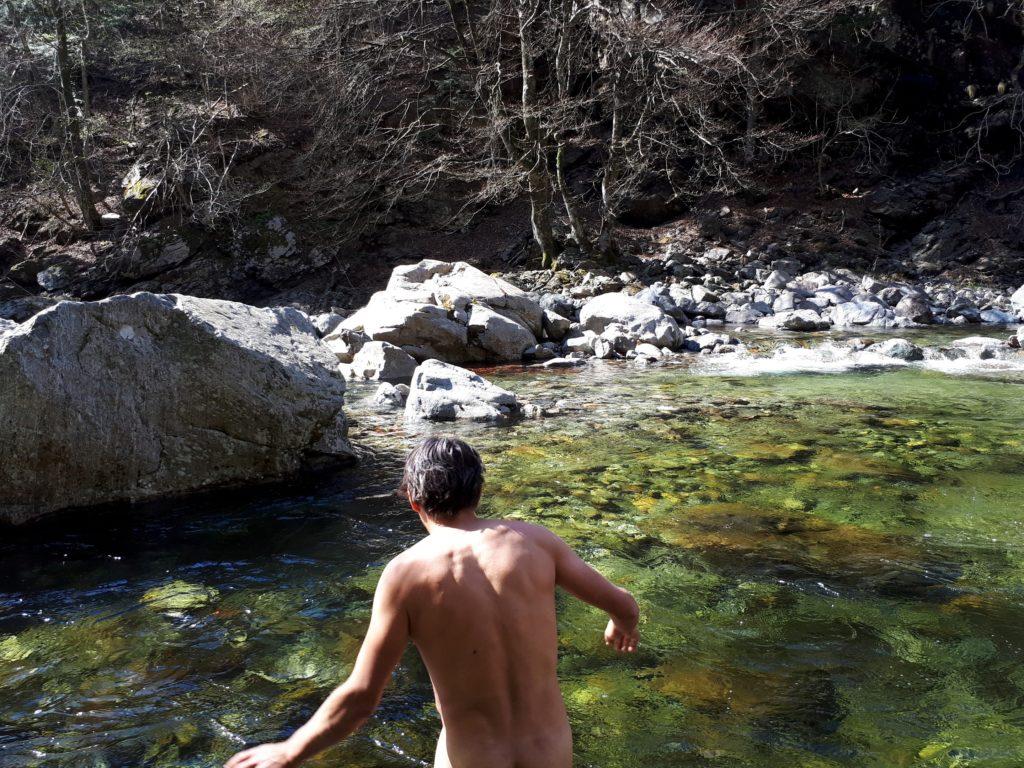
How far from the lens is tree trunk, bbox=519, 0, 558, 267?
57.8 ft

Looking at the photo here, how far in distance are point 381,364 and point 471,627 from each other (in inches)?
373

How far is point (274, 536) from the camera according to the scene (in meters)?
5.38

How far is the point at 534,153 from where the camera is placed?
1839 centimetres

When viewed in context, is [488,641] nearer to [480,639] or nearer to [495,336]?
[480,639]

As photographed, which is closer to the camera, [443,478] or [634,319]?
[443,478]

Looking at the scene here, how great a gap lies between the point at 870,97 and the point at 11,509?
24.4 m

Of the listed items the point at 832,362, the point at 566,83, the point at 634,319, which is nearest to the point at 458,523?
the point at 832,362

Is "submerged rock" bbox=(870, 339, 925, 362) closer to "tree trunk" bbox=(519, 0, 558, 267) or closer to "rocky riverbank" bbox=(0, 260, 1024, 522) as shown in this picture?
"rocky riverbank" bbox=(0, 260, 1024, 522)

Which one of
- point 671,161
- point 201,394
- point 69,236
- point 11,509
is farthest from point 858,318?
point 69,236

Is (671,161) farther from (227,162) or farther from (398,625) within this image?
(398,625)

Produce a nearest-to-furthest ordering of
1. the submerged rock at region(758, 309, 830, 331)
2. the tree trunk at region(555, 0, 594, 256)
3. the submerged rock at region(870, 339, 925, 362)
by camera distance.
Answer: the submerged rock at region(870, 339, 925, 362) → the submerged rock at region(758, 309, 830, 331) → the tree trunk at region(555, 0, 594, 256)

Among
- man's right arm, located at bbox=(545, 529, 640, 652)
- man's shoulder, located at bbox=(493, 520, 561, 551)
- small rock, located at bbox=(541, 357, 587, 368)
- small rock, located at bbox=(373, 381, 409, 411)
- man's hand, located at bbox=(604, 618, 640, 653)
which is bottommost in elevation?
small rock, located at bbox=(541, 357, 587, 368)

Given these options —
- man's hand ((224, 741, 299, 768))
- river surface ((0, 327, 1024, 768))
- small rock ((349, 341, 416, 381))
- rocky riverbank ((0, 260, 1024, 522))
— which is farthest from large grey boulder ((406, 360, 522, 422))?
man's hand ((224, 741, 299, 768))

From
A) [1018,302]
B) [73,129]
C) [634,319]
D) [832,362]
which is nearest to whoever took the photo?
[832,362]
